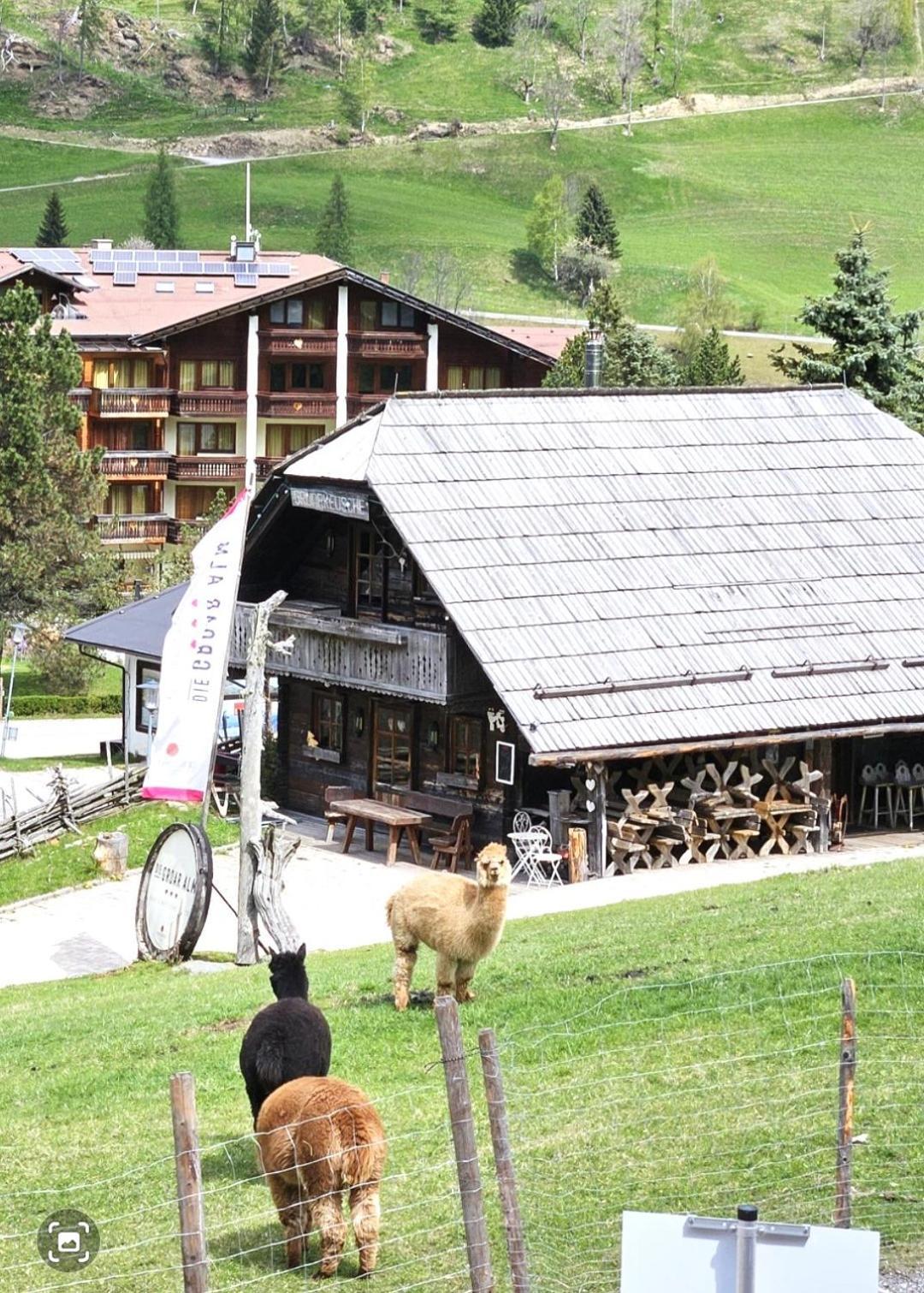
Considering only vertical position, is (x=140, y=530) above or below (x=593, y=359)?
below

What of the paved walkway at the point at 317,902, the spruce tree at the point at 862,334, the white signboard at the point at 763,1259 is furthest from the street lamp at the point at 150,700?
the white signboard at the point at 763,1259

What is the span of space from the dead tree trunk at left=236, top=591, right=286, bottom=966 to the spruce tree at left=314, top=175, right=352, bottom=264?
123 meters

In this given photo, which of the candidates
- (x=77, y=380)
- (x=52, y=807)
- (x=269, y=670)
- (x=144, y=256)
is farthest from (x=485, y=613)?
(x=144, y=256)

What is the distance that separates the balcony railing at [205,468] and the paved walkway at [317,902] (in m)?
48.7

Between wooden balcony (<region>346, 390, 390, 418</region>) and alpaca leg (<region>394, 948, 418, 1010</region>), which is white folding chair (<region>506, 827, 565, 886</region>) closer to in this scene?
alpaca leg (<region>394, 948, 418, 1010</region>)

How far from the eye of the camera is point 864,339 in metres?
57.5

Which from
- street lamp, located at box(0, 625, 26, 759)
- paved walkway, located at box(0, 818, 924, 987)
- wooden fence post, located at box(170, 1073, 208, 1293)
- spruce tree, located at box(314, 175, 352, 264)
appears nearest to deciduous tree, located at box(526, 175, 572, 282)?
spruce tree, located at box(314, 175, 352, 264)

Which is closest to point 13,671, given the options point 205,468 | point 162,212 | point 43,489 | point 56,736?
point 56,736

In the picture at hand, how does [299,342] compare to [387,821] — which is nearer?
[387,821]

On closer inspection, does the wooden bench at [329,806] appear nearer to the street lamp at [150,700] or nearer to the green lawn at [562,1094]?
the street lamp at [150,700]

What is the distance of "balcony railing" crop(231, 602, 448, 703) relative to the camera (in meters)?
34.6

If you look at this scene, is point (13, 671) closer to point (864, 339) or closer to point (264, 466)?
point (864, 339)

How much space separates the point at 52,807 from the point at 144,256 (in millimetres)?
62030

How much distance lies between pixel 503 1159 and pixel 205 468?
73484mm
